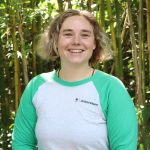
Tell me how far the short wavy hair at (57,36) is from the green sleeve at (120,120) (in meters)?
0.24

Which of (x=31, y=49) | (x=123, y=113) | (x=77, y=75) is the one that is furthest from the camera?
(x=31, y=49)

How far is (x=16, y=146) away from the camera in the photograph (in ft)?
5.36

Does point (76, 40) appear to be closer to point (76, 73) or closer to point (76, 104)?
point (76, 73)

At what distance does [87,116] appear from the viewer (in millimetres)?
1501

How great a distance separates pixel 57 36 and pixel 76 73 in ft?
0.53

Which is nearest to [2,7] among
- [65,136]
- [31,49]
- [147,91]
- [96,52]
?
[31,49]

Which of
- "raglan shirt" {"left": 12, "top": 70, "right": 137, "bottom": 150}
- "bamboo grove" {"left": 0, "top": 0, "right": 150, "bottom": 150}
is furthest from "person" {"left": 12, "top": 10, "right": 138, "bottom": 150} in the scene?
"bamboo grove" {"left": 0, "top": 0, "right": 150, "bottom": 150}

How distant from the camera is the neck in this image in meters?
1.58

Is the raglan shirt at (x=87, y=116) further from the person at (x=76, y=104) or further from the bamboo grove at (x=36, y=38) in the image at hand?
the bamboo grove at (x=36, y=38)

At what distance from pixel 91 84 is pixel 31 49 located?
85.7 inches

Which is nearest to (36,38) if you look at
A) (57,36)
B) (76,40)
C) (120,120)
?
(57,36)

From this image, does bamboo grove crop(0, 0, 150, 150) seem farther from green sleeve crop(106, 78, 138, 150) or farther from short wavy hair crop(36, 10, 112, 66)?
green sleeve crop(106, 78, 138, 150)

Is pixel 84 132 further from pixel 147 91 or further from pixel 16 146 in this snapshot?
pixel 147 91

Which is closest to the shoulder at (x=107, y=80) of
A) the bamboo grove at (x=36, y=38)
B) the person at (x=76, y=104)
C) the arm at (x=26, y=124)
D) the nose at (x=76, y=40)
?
the person at (x=76, y=104)
